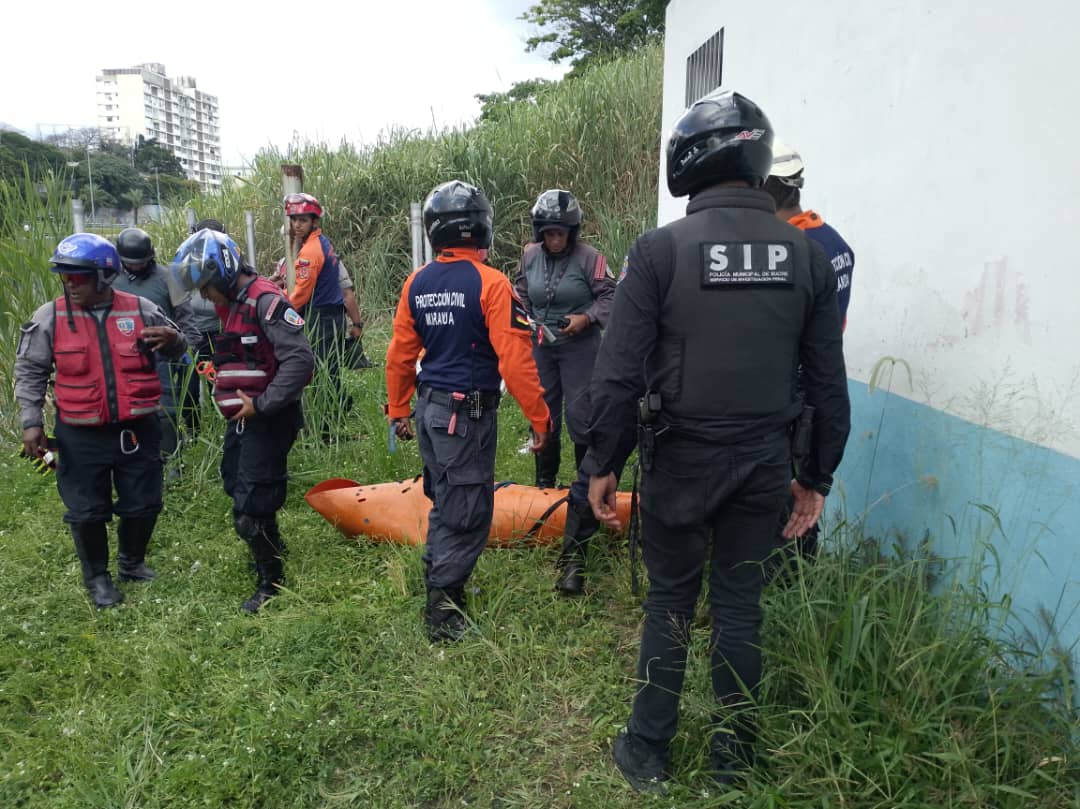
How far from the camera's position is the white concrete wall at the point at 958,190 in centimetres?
219

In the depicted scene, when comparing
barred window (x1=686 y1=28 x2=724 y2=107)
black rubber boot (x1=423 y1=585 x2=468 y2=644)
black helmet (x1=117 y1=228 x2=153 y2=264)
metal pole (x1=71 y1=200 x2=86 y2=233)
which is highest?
barred window (x1=686 y1=28 x2=724 y2=107)

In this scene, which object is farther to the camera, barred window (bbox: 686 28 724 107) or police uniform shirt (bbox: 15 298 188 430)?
barred window (bbox: 686 28 724 107)

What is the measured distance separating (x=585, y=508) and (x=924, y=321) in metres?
1.65

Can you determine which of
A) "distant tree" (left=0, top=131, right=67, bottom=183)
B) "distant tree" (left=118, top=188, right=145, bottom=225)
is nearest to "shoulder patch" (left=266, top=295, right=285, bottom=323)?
"distant tree" (left=0, top=131, right=67, bottom=183)

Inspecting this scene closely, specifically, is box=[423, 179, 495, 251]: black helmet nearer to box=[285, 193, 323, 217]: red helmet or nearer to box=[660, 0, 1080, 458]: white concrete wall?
box=[660, 0, 1080, 458]: white concrete wall

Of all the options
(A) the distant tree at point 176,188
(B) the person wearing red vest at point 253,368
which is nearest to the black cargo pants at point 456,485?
(B) the person wearing red vest at point 253,368

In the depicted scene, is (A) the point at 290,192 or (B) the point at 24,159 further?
(A) the point at 290,192

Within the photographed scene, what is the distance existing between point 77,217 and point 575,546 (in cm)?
485

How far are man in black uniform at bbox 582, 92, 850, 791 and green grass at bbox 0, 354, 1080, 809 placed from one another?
0.29 m

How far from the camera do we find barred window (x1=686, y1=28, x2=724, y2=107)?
18.4 ft

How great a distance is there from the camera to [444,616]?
3.27m

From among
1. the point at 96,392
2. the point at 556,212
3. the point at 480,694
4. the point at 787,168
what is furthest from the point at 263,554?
the point at 787,168

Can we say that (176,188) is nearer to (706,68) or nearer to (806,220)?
(706,68)

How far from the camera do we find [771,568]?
2666mm
